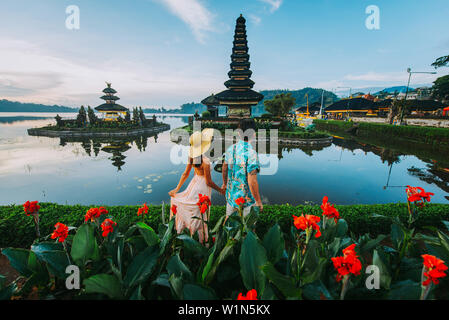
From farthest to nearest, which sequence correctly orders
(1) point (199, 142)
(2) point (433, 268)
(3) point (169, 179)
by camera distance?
1. (3) point (169, 179)
2. (1) point (199, 142)
3. (2) point (433, 268)

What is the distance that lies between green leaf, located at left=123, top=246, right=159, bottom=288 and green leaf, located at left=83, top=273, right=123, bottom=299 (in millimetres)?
167

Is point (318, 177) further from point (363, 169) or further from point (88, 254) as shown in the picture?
point (88, 254)

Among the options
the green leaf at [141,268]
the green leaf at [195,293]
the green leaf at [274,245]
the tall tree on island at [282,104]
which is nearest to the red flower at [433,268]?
the green leaf at [274,245]

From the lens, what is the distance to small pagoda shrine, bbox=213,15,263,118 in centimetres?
2511

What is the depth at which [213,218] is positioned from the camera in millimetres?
3449

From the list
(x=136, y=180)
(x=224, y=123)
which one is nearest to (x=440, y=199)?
(x=136, y=180)

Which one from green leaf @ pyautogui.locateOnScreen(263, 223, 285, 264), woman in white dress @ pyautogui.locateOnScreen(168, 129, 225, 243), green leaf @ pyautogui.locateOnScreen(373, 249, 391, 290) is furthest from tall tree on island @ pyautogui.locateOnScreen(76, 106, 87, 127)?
green leaf @ pyautogui.locateOnScreen(373, 249, 391, 290)

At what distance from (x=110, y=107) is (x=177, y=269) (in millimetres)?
34752

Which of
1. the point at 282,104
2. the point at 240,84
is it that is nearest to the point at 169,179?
the point at 240,84

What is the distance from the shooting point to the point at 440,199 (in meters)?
5.69

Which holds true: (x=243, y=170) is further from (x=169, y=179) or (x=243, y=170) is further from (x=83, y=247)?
(x=169, y=179)

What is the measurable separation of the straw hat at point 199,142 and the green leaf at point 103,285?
1691 mm

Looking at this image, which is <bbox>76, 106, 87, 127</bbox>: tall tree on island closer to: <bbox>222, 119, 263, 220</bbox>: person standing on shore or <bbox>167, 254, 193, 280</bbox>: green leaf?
<bbox>222, 119, 263, 220</bbox>: person standing on shore

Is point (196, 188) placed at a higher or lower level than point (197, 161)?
lower
